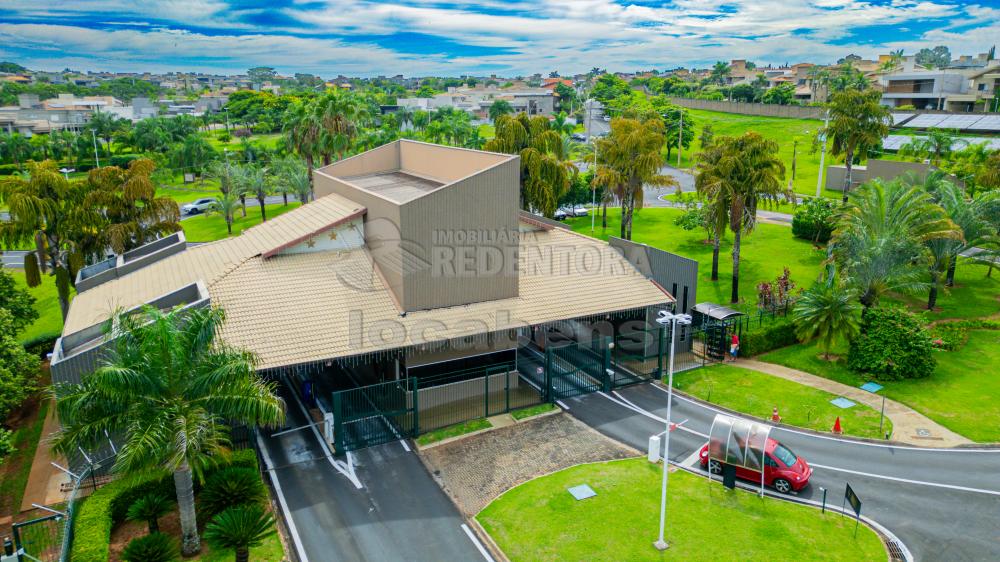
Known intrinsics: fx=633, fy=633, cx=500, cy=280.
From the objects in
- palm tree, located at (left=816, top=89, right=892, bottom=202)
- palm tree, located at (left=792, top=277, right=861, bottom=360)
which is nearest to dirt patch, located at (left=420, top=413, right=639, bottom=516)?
palm tree, located at (left=792, top=277, right=861, bottom=360)

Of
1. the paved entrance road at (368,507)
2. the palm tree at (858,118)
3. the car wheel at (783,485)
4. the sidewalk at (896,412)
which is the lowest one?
the paved entrance road at (368,507)

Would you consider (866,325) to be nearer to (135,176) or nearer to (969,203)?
(969,203)

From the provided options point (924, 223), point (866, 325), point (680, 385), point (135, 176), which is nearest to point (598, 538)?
point (680, 385)

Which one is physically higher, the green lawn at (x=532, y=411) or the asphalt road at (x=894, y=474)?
the asphalt road at (x=894, y=474)

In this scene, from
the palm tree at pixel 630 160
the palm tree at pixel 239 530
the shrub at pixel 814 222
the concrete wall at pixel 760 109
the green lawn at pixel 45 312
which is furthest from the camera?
A: the concrete wall at pixel 760 109

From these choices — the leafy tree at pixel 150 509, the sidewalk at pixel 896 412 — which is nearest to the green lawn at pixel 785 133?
the sidewalk at pixel 896 412

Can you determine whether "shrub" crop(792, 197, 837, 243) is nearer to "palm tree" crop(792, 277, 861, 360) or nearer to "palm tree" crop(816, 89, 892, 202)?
"palm tree" crop(816, 89, 892, 202)

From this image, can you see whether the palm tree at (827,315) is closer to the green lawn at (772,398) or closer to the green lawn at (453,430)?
the green lawn at (772,398)
